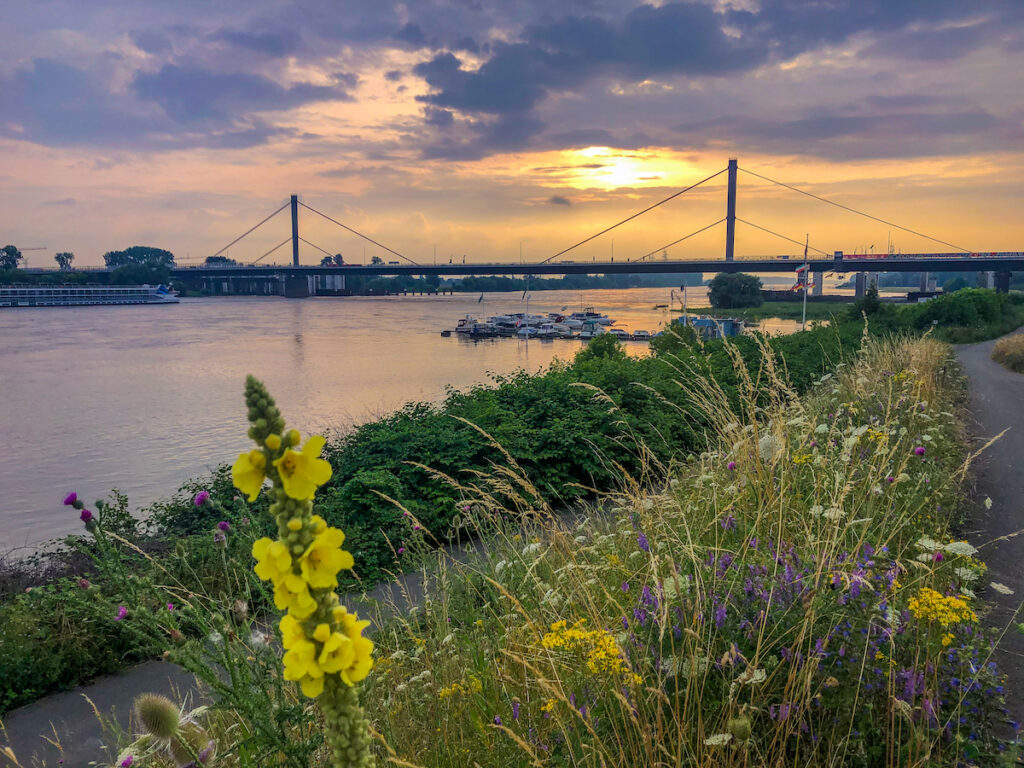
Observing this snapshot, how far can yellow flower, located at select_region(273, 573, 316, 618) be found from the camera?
0.88 meters

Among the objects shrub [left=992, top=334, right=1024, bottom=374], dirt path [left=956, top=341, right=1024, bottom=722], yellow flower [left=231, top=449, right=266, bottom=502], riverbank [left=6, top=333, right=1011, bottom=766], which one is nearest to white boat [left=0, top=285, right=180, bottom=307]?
shrub [left=992, top=334, right=1024, bottom=374]

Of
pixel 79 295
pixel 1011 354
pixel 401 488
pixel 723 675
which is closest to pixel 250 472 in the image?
pixel 723 675

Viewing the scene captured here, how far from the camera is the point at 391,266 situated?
6488 cm

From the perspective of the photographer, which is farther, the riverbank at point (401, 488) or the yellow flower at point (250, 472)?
the riverbank at point (401, 488)

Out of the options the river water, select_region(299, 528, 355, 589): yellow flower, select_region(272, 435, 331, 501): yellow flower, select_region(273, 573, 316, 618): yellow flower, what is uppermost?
select_region(272, 435, 331, 501): yellow flower

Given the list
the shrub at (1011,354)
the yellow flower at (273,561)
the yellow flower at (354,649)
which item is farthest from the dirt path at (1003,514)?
the shrub at (1011,354)

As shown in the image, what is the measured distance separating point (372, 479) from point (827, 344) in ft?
39.6

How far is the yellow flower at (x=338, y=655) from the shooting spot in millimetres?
885

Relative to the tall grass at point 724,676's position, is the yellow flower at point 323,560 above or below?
above

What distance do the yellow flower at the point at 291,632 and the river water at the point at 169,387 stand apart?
10.3 meters

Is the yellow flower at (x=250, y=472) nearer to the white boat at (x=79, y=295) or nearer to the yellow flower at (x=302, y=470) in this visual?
the yellow flower at (x=302, y=470)

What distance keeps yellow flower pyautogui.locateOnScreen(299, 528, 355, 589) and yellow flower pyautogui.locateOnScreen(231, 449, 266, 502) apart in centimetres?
11

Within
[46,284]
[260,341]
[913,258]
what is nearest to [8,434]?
[260,341]

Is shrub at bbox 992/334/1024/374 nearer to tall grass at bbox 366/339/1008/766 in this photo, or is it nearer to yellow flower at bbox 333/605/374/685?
tall grass at bbox 366/339/1008/766
